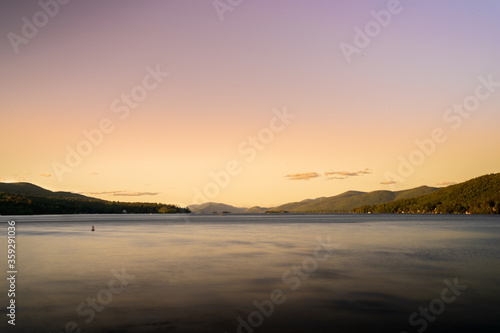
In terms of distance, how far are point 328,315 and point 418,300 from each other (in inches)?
165

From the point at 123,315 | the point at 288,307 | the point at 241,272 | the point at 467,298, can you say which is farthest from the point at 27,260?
the point at 467,298

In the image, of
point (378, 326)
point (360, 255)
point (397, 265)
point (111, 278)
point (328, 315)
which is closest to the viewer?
point (378, 326)

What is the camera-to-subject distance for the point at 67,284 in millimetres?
17641

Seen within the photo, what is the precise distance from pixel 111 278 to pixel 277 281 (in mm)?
7925

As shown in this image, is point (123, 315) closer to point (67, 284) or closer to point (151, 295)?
point (151, 295)

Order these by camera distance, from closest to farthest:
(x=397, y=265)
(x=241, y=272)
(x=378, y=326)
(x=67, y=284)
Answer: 1. (x=378, y=326)
2. (x=67, y=284)
3. (x=241, y=272)
4. (x=397, y=265)

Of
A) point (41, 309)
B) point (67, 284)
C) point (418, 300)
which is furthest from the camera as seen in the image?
point (67, 284)

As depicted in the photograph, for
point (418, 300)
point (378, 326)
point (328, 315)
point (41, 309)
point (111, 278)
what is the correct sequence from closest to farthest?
point (378, 326) → point (328, 315) → point (41, 309) → point (418, 300) → point (111, 278)

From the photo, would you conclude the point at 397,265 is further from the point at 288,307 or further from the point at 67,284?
the point at 67,284

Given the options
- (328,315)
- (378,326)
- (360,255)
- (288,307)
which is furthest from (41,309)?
(360,255)

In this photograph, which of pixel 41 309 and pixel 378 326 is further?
pixel 41 309

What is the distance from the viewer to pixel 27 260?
26062mm

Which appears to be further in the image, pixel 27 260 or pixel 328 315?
pixel 27 260

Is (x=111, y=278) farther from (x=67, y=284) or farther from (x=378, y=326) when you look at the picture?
(x=378, y=326)
